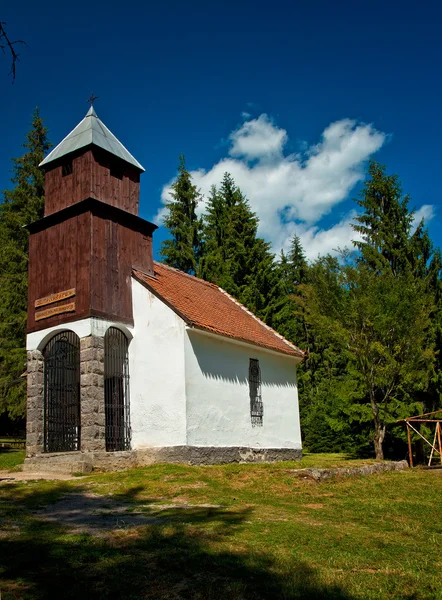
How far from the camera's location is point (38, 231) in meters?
16.6

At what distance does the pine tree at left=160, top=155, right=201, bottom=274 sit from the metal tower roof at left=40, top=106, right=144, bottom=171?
58.0 feet

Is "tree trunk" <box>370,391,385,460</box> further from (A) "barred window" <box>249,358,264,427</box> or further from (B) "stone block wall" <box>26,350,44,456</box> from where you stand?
(B) "stone block wall" <box>26,350,44,456</box>

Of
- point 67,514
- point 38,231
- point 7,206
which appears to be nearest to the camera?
point 67,514

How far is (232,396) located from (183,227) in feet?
69.8

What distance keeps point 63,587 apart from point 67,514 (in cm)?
375

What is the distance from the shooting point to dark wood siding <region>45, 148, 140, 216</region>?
52.6ft

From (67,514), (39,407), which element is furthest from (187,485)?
(39,407)

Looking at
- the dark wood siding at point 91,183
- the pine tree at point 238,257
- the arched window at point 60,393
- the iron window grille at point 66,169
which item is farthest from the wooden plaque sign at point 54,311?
the pine tree at point 238,257

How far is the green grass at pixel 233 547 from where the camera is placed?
4684 millimetres

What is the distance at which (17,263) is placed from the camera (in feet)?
89.6

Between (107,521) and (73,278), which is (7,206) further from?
(107,521)

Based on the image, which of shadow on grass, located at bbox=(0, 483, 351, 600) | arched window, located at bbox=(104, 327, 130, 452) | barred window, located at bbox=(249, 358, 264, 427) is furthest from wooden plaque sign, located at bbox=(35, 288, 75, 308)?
shadow on grass, located at bbox=(0, 483, 351, 600)

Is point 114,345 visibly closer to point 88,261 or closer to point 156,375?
point 156,375

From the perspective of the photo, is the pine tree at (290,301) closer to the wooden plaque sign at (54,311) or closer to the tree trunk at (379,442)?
the tree trunk at (379,442)
